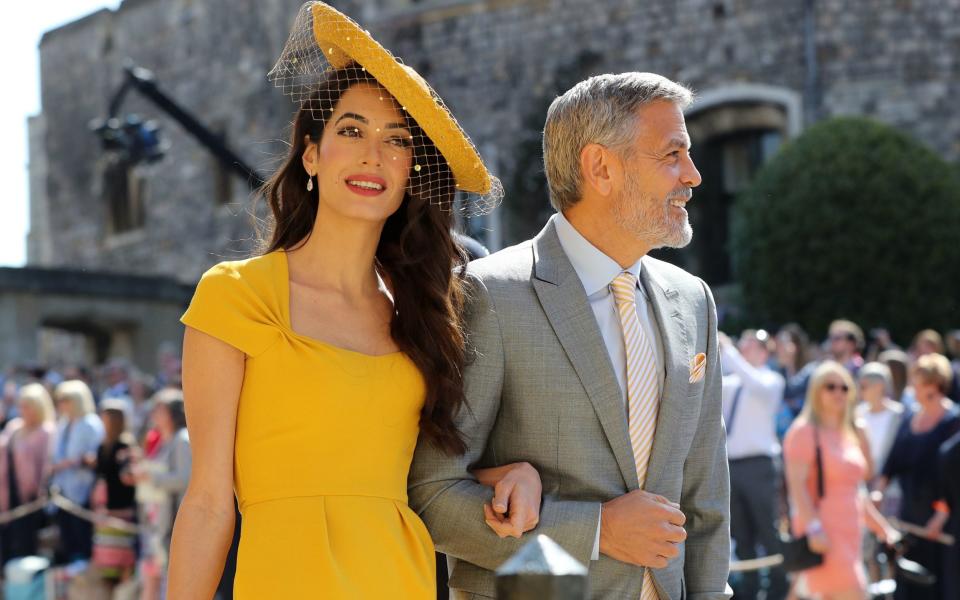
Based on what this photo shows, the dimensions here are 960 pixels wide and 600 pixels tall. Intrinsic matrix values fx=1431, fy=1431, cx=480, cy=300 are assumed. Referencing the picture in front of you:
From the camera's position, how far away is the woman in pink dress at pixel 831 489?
7422mm

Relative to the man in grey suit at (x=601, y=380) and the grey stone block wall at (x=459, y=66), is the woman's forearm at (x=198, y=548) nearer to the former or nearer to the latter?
the man in grey suit at (x=601, y=380)

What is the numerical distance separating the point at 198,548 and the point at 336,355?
0.51m

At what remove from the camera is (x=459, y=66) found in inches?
892

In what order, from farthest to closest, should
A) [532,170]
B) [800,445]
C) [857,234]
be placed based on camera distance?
[532,170], [857,234], [800,445]

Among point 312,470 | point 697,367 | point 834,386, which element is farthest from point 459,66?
point 312,470

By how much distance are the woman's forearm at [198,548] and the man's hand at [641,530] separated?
83 centimetres

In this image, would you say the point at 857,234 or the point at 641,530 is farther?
the point at 857,234

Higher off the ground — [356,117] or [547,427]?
[356,117]

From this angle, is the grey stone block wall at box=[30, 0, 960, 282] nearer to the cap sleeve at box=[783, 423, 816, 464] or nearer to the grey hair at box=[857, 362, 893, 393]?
the grey hair at box=[857, 362, 893, 393]

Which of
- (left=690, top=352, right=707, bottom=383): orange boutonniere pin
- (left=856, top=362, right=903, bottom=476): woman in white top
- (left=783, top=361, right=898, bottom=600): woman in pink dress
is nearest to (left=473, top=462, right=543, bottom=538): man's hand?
(left=690, top=352, right=707, bottom=383): orange boutonniere pin

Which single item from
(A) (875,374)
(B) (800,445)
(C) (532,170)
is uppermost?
(C) (532,170)

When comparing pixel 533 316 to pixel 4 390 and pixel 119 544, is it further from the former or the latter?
pixel 4 390

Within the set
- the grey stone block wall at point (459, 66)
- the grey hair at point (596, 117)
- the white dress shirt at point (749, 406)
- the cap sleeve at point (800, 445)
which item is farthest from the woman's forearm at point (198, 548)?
the grey stone block wall at point (459, 66)

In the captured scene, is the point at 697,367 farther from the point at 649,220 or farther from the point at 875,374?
the point at 875,374
